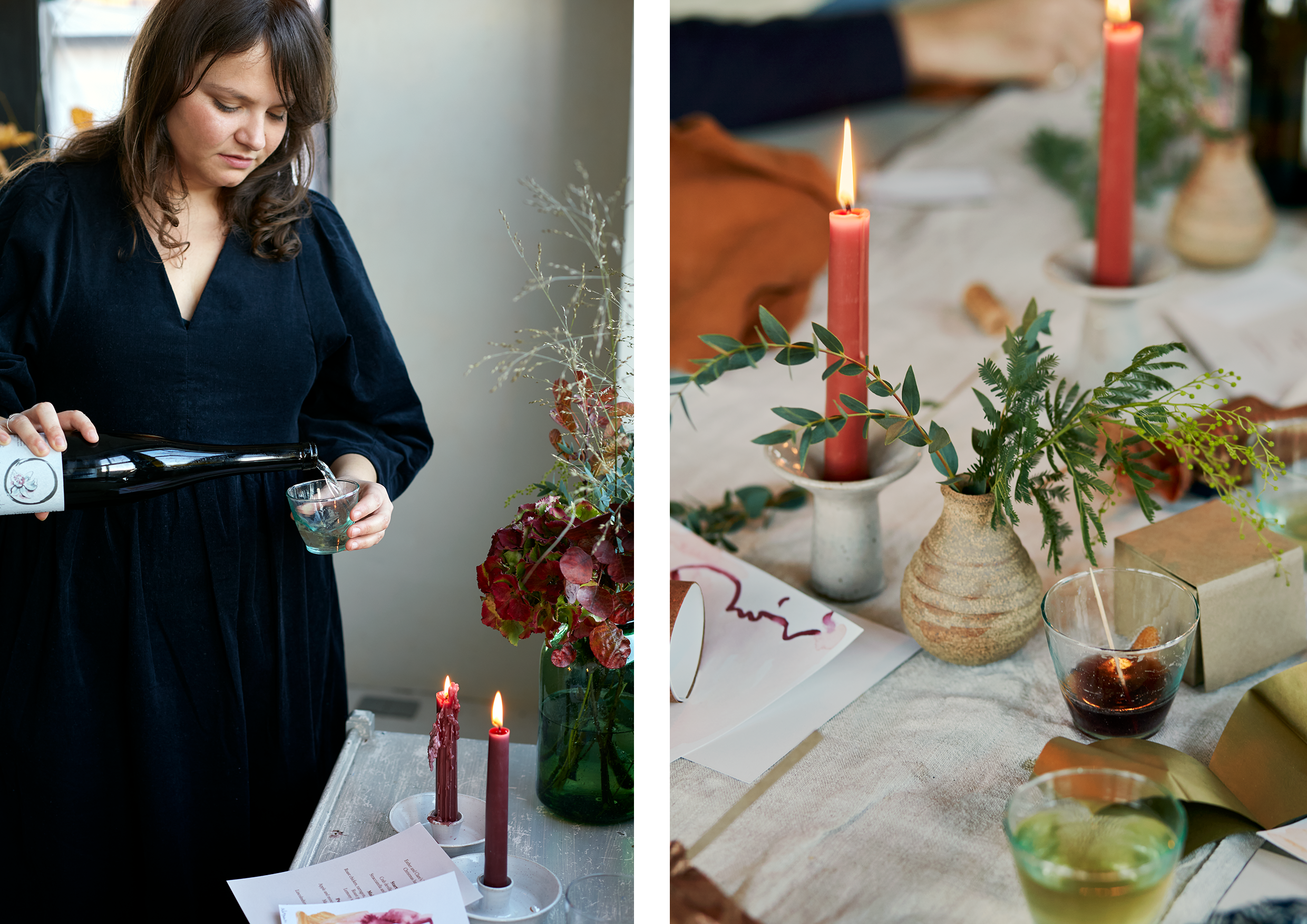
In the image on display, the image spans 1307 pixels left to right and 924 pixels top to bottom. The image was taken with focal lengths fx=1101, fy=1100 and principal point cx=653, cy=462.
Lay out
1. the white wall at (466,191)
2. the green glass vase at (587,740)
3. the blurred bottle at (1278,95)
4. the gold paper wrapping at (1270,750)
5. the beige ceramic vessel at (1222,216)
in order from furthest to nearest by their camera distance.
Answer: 1. the blurred bottle at (1278,95)
2. the beige ceramic vessel at (1222,216)
3. the white wall at (466,191)
4. the green glass vase at (587,740)
5. the gold paper wrapping at (1270,750)

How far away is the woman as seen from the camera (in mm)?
746

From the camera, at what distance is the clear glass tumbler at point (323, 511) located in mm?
715

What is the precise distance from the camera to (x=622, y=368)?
2.70 feet

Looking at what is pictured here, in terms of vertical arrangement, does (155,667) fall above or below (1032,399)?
below

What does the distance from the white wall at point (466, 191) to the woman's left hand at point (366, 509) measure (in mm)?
97

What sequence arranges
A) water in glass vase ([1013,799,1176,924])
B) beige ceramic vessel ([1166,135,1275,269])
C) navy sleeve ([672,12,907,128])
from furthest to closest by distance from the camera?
navy sleeve ([672,12,907,128]), beige ceramic vessel ([1166,135,1275,269]), water in glass vase ([1013,799,1176,924])

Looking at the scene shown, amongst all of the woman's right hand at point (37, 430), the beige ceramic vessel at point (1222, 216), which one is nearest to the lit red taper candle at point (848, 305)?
the woman's right hand at point (37, 430)

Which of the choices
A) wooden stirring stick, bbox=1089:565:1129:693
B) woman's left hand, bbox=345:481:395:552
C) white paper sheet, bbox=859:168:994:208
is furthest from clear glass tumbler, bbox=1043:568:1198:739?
white paper sheet, bbox=859:168:994:208

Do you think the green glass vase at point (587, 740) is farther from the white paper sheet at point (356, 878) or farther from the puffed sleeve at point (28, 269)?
the puffed sleeve at point (28, 269)

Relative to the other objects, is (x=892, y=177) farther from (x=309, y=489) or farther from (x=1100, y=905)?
(x=1100, y=905)

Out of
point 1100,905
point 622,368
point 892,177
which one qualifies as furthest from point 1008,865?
point 892,177

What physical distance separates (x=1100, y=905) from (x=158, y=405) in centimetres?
65

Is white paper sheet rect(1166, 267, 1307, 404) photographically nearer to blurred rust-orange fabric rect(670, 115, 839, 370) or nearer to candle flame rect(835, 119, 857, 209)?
blurred rust-orange fabric rect(670, 115, 839, 370)

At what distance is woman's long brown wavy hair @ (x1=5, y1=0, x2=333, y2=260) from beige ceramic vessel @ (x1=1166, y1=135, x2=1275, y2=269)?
2.59 feet
